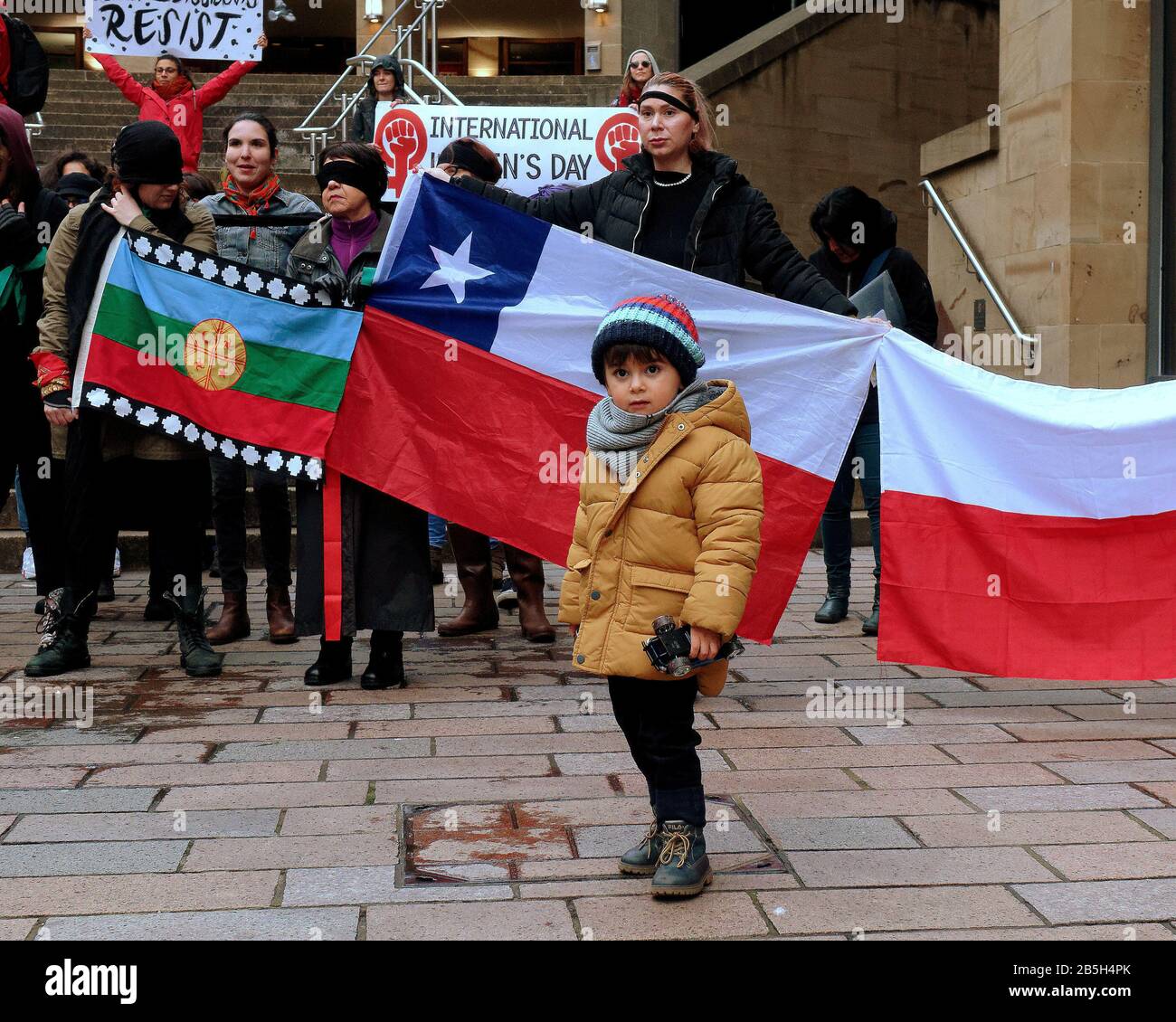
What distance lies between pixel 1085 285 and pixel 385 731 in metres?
6.18

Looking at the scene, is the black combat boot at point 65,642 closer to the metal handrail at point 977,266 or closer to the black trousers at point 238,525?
the black trousers at point 238,525

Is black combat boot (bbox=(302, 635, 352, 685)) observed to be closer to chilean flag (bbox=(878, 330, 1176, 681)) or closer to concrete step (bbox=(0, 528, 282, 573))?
chilean flag (bbox=(878, 330, 1176, 681))

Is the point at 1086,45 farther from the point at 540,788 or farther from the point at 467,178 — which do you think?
the point at 540,788

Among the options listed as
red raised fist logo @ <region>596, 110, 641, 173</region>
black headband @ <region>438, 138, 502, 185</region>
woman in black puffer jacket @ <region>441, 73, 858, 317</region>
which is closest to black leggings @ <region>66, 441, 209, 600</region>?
black headband @ <region>438, 138, 502, 185</region>

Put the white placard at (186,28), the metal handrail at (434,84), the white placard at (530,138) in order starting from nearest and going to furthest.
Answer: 1. the white placard at (530,138)
2. the white placard at (186,28)
3. the metal handrail at (434,84)

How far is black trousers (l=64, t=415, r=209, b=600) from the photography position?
244 inches

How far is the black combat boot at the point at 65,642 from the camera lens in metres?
6.19

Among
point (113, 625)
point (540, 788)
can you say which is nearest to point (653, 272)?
point (540, 788)

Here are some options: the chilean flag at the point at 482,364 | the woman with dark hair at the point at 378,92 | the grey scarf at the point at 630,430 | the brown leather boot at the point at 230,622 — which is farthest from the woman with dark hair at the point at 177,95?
the grey scarf at the point at 630,430

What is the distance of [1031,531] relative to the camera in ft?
18.8

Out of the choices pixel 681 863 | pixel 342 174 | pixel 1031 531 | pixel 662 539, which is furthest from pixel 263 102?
pixel 681 863

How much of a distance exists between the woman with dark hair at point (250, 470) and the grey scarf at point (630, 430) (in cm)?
326

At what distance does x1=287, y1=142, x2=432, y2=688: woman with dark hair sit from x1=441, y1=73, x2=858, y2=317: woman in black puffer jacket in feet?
3.22

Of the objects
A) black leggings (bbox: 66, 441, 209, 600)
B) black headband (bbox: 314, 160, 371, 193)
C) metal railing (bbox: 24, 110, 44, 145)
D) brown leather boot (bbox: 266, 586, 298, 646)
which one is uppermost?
metal railing (bbox: 24, 110, 44, 145)
